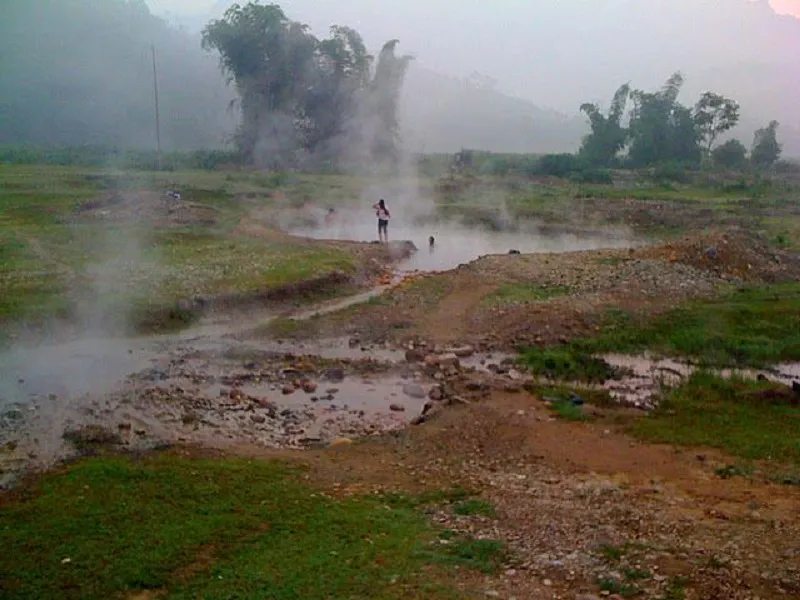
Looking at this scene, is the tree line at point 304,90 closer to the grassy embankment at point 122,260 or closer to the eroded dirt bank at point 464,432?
the grassy embankment at point 122,260

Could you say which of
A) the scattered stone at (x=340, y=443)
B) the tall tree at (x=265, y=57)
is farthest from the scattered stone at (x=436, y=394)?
the tall tree at (x=265, y=57)

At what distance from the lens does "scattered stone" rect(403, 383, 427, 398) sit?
1577 centimetres

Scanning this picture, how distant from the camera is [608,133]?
7556 cm

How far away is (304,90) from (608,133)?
98.1 ft

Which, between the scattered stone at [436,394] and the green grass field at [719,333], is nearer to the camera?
the scattered stone at [436,394]

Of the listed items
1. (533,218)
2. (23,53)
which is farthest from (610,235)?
(23,53)

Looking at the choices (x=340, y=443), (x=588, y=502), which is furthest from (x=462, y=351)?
(x=588, y=502)

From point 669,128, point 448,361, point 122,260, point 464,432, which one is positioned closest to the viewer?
point 464,432

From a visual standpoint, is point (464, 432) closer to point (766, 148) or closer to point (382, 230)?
point (382, 230)

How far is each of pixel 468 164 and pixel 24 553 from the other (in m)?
66.6

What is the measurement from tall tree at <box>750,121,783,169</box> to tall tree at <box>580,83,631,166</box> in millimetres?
12717

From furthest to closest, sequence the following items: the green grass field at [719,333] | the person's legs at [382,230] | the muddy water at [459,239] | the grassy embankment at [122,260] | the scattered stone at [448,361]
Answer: the muddy water at [459,239] < the person's legs at [382,230] < the grassy embankment at [122,260] < the green grass field at [719,333] < the scattered stone at [448,361]

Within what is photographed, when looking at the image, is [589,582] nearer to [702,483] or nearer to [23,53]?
[702,483]

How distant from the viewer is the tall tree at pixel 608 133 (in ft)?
248
